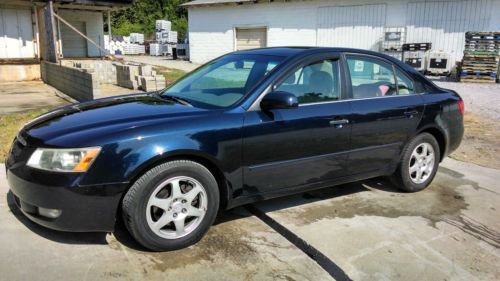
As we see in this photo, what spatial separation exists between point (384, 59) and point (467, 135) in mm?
4023

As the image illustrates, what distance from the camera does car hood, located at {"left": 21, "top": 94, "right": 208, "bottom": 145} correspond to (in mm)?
3139

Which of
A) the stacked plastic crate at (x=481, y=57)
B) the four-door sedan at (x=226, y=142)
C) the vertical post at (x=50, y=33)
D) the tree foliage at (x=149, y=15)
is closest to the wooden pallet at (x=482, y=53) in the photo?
the stacked plastic crate at (x=481, y=57)

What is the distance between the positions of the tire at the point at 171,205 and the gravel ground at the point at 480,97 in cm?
820

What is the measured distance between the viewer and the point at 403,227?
3.86 metres

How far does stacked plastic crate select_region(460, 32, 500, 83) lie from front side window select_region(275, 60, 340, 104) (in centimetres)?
1414

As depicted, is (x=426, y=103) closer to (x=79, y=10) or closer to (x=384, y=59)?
(x=384, y=59)

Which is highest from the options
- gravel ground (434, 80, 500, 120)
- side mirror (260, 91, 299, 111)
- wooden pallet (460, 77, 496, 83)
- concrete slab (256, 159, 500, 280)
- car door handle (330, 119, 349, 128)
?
side mirror (260, 91, 299, 111)

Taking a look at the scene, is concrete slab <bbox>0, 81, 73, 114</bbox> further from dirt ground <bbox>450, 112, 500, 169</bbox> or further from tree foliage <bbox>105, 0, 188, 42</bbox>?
tree foliage <bbox>105, 0, 188, 42</bbox>

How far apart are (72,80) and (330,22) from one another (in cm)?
1402

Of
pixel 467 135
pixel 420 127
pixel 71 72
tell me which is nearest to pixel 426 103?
pixel 420 127

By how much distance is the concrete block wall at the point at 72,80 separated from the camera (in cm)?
898

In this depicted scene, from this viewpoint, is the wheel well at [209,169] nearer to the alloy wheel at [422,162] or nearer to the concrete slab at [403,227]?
the concrete slab at [403,227]

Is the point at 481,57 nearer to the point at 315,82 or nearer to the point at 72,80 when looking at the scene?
the point at 72,80

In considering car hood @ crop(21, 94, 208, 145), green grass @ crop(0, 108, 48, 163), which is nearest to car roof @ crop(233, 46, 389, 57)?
car hood @ crop(21, 94, 208, 145)
